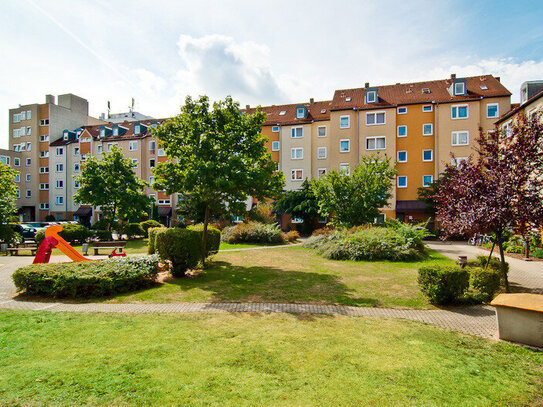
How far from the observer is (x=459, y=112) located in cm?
3444

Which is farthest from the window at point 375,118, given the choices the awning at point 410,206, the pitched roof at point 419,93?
the awning at point 410,206

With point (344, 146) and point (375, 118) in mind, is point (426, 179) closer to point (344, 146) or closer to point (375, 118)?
point (375, 118)

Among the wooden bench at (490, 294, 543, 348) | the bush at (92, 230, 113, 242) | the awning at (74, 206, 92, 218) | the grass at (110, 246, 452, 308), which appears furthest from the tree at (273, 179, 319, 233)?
the awning at (74, 206, 92, 218)

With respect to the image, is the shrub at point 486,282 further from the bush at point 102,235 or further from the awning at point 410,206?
the bush at point 102,235

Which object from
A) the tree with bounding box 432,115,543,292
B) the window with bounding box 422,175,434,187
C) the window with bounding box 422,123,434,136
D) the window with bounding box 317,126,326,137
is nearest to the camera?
the tree with bounding box 432,115,543,292

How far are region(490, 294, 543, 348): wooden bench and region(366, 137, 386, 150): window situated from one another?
107ft

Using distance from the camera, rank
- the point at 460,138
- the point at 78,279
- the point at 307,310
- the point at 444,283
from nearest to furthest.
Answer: the point at 307,310, the point at 444,283, the point at 78,279, the point at 460,138

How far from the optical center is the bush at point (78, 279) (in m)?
9.38

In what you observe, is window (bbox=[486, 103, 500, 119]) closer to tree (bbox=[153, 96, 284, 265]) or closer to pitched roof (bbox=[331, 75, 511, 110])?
pitched roof (bbox=[331, 75, 511, 110])

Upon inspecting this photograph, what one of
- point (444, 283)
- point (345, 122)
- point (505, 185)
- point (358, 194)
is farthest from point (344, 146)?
point (444, 283)

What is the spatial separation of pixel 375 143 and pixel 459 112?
8997mm

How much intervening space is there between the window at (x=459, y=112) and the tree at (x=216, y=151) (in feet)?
96.5

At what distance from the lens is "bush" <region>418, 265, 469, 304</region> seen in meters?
8.58

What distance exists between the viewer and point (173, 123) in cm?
1330
